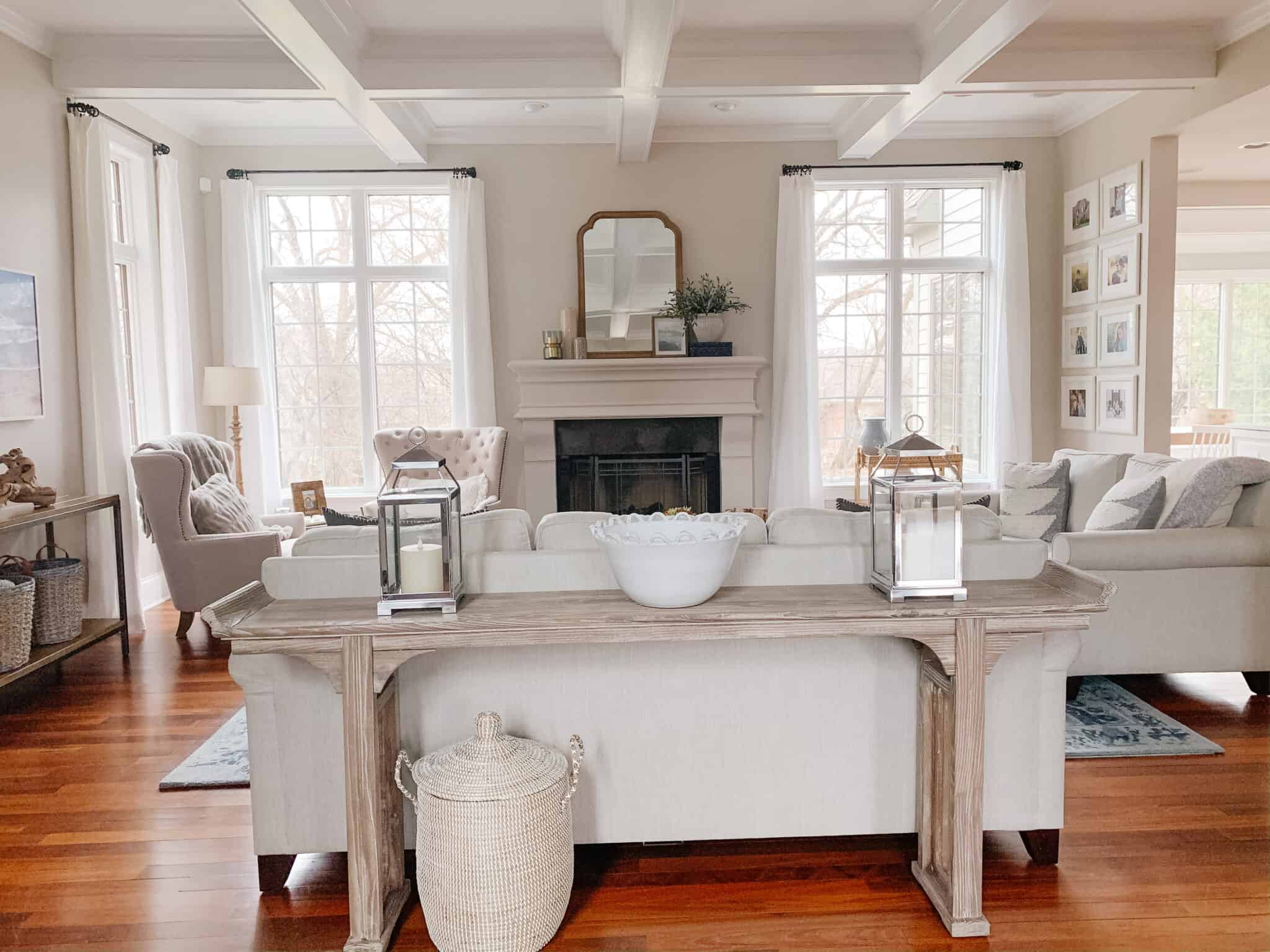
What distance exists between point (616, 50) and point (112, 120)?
9.03ft

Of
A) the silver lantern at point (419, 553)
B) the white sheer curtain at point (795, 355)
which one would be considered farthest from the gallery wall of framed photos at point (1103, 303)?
the silver lantern at point (419, 553)

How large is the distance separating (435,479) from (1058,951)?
4.14 m

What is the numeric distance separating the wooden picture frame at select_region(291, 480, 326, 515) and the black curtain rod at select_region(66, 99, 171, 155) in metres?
2.10

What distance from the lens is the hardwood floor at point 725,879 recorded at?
220cm

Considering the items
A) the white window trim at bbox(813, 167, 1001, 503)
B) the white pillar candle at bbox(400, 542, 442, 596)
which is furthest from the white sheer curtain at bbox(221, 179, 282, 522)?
the white pillar candle at bbox(400, 542, 442, 596)

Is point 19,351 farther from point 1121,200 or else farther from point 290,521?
point 1121,200

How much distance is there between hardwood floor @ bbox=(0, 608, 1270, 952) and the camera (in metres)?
2.20

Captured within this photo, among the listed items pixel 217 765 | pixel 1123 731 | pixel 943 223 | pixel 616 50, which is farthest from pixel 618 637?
pixel 943 223

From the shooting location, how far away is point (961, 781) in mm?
2170

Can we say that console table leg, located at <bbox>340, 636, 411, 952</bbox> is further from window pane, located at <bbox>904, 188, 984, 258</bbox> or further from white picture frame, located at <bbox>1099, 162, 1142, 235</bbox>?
window pane, located at <bbox>904, 188, 984, 258</bbox>

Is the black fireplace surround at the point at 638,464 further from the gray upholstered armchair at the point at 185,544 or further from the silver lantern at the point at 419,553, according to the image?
the silver lantern at the point at 419,553

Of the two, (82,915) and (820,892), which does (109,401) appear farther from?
(820,892)

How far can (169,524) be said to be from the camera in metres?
4.64

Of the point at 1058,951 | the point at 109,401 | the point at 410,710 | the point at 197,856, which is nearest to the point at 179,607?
the point at 109,401
